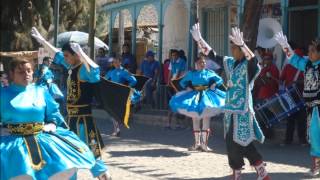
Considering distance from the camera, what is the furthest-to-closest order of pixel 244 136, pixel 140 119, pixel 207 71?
pixel 140 119, pixel 207 71, pixel 244 136

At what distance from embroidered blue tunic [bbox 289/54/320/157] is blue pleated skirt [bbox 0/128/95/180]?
4.07m

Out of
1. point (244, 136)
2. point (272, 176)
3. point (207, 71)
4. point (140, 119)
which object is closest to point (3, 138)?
point (244, 136)

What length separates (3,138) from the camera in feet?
21.7

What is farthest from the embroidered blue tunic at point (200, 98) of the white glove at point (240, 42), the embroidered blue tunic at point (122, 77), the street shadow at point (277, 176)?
the white glove at point (240, 42)

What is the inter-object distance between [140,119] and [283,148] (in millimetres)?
6552

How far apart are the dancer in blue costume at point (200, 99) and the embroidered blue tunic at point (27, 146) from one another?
582cm

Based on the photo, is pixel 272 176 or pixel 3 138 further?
pixel 272 176

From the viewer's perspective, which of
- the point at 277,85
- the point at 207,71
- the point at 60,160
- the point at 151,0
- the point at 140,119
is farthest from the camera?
the point at 151,0

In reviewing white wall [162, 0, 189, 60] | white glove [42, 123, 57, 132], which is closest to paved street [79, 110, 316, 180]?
white glove [42, 123, 57, 132]

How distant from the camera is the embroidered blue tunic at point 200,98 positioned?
1251cm

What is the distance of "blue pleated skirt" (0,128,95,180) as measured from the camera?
20.9 ft

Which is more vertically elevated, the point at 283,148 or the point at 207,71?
the point at 207,71

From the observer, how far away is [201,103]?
12508 mm

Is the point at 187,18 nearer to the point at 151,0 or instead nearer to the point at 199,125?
the point at 151,0
